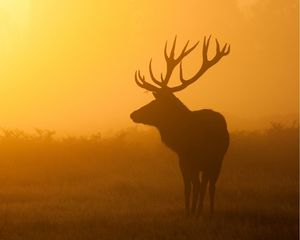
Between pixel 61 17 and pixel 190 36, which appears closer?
pixel 190 36

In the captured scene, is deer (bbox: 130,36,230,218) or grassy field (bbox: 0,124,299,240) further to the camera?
deer (bbox: 130,36,230,218)

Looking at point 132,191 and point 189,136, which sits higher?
point 189,136

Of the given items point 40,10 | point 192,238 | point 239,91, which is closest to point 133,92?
point 239,91

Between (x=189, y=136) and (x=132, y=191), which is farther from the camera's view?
(x=132, y=191)

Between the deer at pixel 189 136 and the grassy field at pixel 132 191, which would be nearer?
the grassy field at pixel 132 191

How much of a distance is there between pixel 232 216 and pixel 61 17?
73.1 meters

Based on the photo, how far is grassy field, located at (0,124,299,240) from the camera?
32.4ft

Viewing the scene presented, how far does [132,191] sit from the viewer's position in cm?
1390

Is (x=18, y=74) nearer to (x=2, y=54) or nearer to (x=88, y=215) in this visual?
(x=2, y=54)

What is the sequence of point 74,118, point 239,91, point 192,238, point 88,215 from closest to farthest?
point 192,238
point 88,215
point 74,118
point 239,91

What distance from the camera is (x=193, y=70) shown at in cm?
7206

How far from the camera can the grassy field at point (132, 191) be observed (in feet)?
32.4

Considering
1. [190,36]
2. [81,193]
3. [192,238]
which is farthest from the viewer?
[190,36]

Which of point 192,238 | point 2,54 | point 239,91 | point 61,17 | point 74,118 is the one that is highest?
point 61,17
